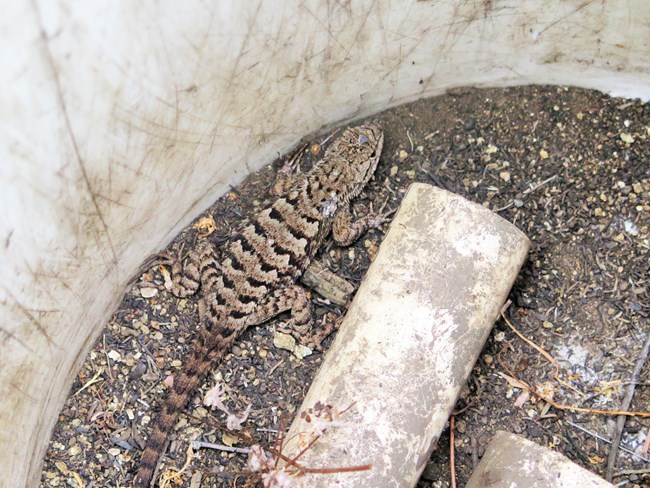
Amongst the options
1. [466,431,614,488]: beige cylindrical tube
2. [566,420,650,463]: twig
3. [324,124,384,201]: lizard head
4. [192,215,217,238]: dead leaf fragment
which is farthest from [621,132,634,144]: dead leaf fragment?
[192,215,217,238]: dead leaf fragment

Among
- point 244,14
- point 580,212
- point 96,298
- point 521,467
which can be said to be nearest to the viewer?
point 521,467

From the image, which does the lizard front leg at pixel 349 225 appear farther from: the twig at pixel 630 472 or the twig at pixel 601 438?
the twig at pixel 630 472

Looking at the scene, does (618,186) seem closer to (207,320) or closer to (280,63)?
(280,63)

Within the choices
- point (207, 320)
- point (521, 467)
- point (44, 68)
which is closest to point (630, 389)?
point (521, 467)

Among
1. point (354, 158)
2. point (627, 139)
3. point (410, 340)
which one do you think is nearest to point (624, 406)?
point (410, 340)

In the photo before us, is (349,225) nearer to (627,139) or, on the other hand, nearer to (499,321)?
(499,321)

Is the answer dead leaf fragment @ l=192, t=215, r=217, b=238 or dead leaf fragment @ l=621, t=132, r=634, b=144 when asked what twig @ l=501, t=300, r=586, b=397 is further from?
dead leaf fragment @ l=192, t=215, r=217, b=238

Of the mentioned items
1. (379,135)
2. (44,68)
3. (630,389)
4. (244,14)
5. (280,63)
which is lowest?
(630,389)

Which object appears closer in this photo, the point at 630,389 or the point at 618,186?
the point at 630,389
